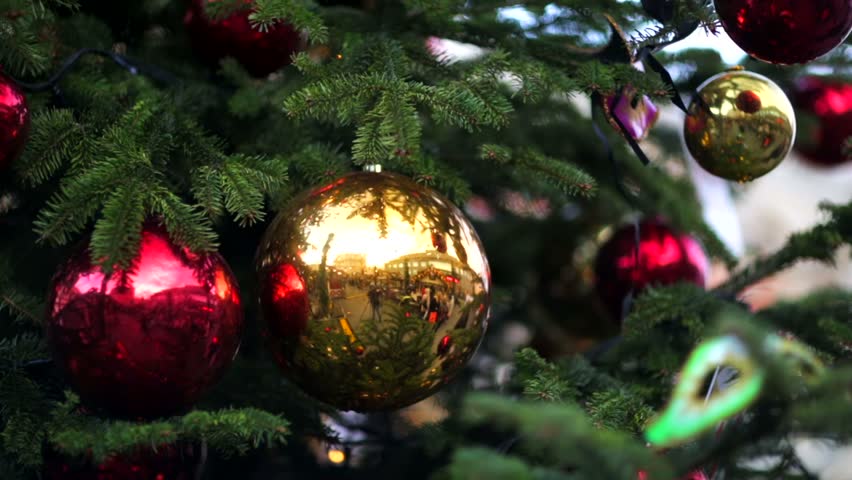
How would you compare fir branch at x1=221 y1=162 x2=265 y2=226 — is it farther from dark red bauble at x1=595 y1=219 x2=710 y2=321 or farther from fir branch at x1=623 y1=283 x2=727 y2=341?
dark red bauble at x1=595 y1=219 x2=710 y2=321

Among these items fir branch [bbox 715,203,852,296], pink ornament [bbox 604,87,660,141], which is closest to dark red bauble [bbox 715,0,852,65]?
pink ornament [bbox 604,87,660,141]

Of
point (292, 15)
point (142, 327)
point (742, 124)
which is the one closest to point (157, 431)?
point (142, 327)

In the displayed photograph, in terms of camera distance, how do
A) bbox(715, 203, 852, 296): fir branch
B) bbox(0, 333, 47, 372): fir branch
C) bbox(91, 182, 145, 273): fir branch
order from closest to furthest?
bbox(91, 182, 145, 273): fir branch < bbox(0, 333, 47, 372): fir branch < bbox(715, 203, 852, 296): fir branch

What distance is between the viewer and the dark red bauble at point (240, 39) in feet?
3.40

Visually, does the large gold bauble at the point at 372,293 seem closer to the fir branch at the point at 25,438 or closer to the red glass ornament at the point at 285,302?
the red glass ornament at the point at 285,302

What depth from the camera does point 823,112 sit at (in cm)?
135

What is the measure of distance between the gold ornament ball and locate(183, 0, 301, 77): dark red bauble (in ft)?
1.56

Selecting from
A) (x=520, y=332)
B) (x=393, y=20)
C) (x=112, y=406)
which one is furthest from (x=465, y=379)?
(x=520, y=332)

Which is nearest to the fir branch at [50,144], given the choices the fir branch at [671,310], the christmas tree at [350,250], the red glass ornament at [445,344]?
the christmas tree at [350,250]

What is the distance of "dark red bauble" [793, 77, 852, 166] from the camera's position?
1.33 m

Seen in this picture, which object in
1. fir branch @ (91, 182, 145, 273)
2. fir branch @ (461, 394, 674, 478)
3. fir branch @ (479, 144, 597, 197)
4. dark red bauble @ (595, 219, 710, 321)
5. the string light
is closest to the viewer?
fir branch @ (461, 394, 674, 478)

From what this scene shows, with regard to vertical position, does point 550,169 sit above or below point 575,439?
below

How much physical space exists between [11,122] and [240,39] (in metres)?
0.32

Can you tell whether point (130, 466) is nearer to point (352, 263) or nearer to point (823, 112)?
point (352, 263)
